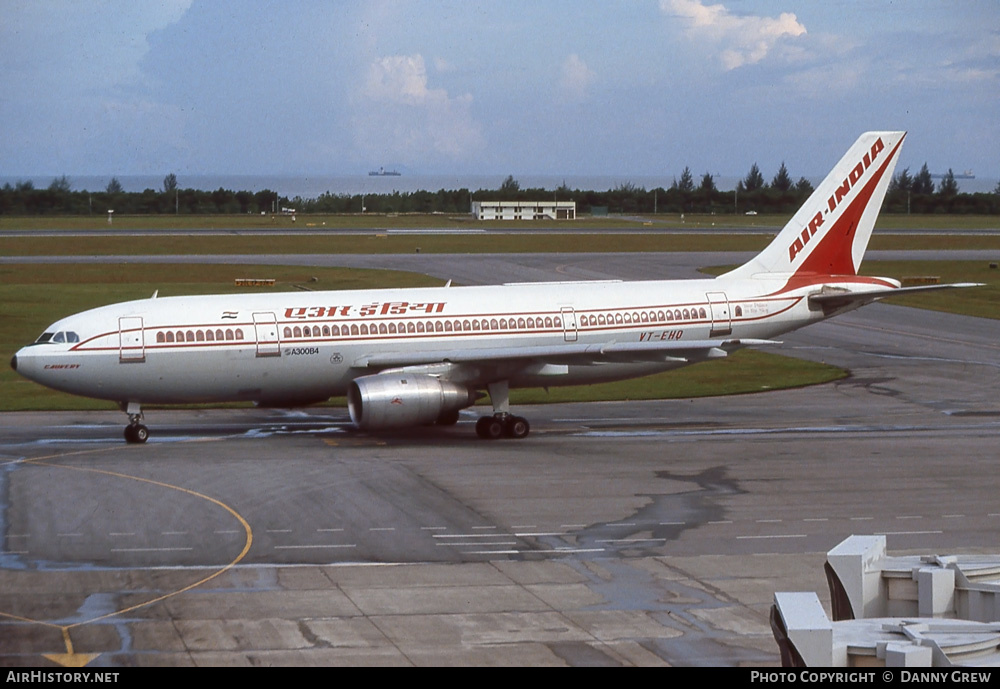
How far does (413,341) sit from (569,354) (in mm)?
5121

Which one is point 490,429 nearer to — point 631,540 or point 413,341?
point 413,341

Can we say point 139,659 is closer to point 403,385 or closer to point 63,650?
point 63,650

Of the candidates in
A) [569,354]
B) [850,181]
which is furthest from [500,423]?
[850,181]

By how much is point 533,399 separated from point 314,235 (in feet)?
367

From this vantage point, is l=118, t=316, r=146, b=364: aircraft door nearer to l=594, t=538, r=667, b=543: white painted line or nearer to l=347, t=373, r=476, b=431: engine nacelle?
l=347, t=373, r=476, b=431: engine nacelle

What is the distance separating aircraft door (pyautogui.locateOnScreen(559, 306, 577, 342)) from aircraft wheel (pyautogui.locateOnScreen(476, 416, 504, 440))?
13.1 feet

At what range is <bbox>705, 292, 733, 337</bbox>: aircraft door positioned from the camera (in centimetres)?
4488

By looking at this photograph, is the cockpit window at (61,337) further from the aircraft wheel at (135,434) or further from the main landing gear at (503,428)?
the main landing gear at (503,428)

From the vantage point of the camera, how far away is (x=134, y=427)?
40.3 metres

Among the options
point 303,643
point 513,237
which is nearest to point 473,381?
point 303,643

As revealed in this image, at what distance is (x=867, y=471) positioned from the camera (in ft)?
118

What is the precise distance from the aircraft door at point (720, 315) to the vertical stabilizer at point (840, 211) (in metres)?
2.63

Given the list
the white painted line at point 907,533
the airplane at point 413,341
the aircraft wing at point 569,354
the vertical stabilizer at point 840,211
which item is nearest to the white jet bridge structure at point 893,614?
the white painted line at point 907,533
